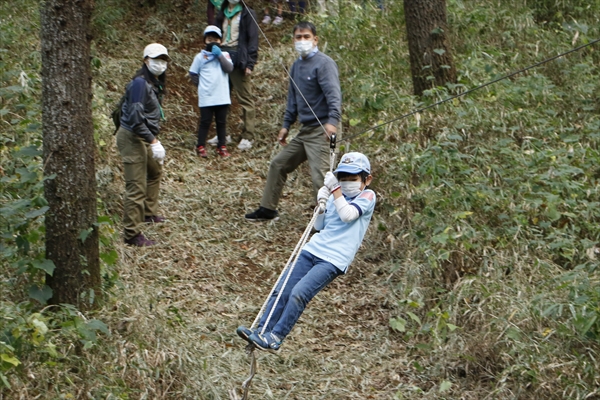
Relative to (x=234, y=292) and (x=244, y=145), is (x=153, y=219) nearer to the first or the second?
(x=234, y=292)

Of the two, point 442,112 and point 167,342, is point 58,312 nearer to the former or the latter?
point 167,342

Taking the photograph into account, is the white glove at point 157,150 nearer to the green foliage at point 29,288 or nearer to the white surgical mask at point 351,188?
the green foliage at point 29,288

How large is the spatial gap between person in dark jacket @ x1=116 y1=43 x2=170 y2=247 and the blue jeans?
240 centimetres

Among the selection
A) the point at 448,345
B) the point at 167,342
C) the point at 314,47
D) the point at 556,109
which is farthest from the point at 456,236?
the point at 556,109

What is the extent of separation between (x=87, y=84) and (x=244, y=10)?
5.16 meters

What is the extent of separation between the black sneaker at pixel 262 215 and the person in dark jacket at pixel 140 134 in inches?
49.2

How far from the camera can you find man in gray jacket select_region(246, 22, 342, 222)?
24.9ft

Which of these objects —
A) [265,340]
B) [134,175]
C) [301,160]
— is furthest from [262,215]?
[265,340]

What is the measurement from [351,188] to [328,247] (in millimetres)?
502

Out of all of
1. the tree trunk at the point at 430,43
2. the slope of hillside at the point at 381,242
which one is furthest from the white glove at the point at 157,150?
the tree trunk at the point at 430,43

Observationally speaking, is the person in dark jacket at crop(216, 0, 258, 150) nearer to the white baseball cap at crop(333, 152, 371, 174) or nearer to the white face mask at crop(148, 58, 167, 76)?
the white face mask at crop(148, 58, 167, 76)

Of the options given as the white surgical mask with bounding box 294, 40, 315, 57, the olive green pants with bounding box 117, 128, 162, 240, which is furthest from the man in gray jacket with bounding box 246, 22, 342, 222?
the olive green pants with bounding box 117, 128, 162, 240

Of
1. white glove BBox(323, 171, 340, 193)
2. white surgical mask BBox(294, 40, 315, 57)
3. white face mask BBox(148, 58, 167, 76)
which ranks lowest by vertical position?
white glove BBox(323, 171, 340, 193)

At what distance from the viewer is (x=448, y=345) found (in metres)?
6.07
